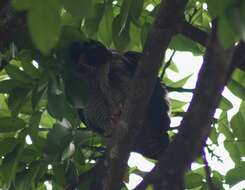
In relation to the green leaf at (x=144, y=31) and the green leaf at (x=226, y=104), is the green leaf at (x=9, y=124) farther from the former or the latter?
the green leaf at (x=226, y=104)

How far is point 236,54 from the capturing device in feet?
6.79

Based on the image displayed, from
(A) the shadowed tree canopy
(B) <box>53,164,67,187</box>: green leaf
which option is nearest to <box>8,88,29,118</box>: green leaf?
(A) the shadowed tree canopy

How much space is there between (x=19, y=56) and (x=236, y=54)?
1163 millimetres

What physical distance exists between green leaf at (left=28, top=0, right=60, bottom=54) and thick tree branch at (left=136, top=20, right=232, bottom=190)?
21.4 inches

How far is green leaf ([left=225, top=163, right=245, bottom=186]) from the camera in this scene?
2934 mm

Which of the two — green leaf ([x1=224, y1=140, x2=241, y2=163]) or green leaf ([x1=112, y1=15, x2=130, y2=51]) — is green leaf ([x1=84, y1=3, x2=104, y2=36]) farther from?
green leaf ([x1=224, y1=140, x2=241, y2=163])

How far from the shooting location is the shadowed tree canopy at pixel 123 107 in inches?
67.2

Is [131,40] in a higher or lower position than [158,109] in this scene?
higher

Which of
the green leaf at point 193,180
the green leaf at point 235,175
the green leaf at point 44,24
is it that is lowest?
the green leaf at point 193,180

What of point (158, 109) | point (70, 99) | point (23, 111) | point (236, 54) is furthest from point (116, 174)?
point (158, 109)

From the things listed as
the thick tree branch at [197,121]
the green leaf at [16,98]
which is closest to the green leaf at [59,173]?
the green leaf at [16,98]

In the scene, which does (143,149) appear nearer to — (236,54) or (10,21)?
(10,21)

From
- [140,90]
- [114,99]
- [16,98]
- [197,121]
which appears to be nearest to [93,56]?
[114,99]

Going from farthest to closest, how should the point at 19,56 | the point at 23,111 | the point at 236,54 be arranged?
the point at 23,111 < the point at 19,56 < the point at 236,54
